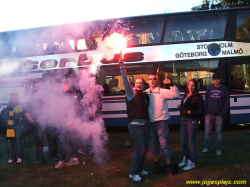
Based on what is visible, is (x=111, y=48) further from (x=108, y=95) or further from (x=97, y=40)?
(x=108, y=95)

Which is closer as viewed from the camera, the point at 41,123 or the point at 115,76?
the point at 41,123

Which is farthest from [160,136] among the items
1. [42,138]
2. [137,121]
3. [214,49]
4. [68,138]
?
[214,49]

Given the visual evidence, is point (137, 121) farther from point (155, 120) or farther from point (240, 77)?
point (240, 77)

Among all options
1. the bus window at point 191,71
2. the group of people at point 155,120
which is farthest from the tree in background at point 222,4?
the group of people at point 155,120

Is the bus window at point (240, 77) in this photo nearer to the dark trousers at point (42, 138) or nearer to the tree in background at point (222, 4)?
the dark trousers at point (42, 138)

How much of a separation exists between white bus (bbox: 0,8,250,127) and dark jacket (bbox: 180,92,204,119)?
13.0ft

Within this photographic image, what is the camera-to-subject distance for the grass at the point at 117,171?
4.79 meters

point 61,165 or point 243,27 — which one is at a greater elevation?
point 243,27

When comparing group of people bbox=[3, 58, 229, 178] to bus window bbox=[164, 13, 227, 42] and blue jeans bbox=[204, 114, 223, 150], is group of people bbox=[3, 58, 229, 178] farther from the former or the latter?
bus window bbox=[164, 13, 227, 42]

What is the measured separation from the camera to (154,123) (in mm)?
5039

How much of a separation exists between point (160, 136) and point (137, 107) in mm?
785

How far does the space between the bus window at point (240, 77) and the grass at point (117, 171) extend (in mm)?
2560

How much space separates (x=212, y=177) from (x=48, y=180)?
127 inches

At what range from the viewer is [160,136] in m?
4.95
